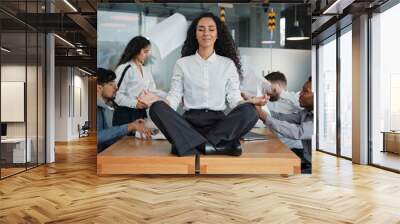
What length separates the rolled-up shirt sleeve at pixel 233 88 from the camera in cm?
617

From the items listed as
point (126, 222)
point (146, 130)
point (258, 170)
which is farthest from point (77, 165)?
point (126, 222)

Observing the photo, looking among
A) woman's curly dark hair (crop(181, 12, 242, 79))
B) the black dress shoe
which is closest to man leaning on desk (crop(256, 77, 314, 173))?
the black dress shoe

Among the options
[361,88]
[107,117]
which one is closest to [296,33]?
[361,88]

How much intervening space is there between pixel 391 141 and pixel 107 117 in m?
4.98

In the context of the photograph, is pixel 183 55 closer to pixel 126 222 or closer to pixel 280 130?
pixel 280 130

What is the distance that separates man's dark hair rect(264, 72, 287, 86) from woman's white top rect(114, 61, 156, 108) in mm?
1926

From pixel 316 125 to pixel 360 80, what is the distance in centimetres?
296

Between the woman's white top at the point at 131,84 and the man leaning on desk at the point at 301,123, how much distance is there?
1908 millimetres

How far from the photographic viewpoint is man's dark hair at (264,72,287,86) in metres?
6.29

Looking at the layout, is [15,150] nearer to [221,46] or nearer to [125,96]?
[125,96]

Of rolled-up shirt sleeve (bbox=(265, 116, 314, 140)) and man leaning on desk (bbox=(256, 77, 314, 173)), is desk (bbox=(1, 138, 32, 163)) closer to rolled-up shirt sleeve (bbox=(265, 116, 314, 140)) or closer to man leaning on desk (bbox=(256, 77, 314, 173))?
man leaning on desk (bbox=(256, 77, 314, 173))

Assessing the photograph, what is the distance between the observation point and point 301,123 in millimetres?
6359

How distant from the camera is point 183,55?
6.27m

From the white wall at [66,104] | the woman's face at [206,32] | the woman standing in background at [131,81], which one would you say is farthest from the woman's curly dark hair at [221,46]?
the white wall at [66,104]
